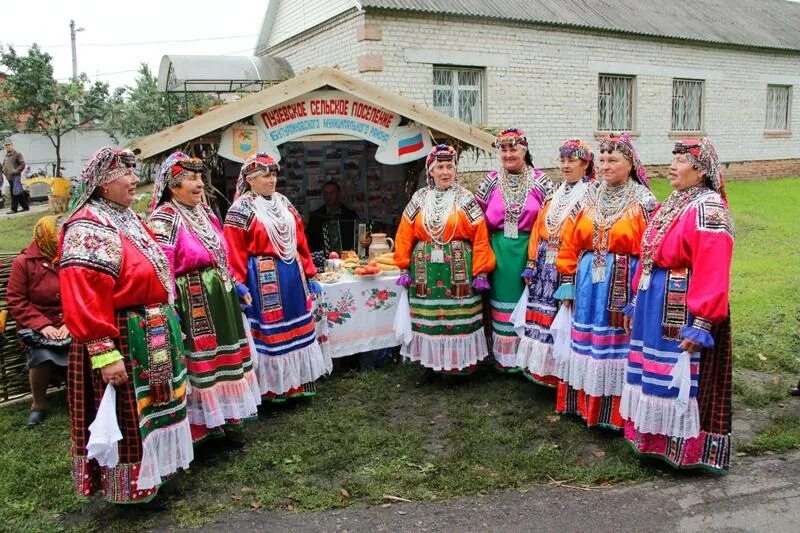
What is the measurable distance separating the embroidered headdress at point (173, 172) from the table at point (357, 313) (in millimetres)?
1914

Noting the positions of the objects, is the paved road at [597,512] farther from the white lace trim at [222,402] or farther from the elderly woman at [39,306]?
the elderly woman at [39,306]

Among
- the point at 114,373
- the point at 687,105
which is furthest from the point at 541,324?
the point at 687,105

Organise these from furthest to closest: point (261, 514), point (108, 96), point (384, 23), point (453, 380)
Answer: point (108, 96) → point (384, 23) → point (453, 380) → point (261, 514)

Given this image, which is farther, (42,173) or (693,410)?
(42,173)

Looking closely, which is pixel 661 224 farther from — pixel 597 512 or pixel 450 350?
pixel 450 350

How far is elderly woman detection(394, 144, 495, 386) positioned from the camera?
5.32 meters

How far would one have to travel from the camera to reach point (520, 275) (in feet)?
17.6

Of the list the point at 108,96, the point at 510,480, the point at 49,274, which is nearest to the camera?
the point at 510,480

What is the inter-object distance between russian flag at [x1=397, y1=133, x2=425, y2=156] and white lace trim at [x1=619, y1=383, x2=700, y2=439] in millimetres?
3426

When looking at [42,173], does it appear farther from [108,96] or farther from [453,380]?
[453,380]

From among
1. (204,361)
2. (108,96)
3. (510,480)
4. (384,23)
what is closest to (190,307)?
(204,361)

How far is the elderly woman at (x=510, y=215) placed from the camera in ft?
17.3

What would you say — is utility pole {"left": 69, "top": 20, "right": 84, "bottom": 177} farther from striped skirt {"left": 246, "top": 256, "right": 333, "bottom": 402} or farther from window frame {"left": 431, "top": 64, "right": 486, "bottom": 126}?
striped skirt {"left": 246, "top": 256, "right": 333, "bottom": 402}

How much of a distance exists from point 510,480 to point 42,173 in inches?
846
